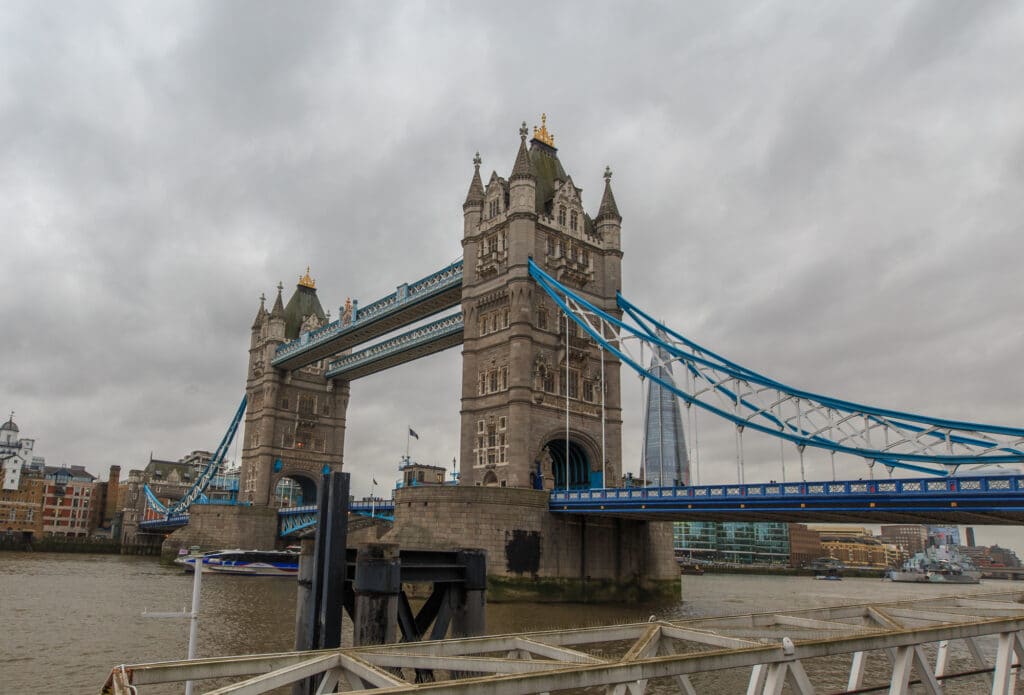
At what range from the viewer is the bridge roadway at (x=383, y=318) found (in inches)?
2162

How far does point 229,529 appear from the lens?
68812mm

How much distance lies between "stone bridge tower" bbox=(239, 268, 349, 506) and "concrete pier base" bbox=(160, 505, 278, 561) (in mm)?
3934

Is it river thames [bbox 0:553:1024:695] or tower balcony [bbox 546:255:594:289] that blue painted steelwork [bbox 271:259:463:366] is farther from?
river thames [bbox 0:553:1024:695]

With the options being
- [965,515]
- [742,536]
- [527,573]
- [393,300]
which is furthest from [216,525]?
[742,536]

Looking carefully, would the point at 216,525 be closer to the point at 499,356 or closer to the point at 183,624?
the point at 499,356

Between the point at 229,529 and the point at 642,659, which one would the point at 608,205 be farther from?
the point at 642,659

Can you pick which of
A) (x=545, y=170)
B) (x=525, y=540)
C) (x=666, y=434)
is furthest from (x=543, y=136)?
(x=666, y=434)

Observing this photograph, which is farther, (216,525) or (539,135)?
(216,525)

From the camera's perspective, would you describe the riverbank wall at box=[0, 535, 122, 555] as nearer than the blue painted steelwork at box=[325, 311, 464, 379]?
No

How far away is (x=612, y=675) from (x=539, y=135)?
5060 centimetres

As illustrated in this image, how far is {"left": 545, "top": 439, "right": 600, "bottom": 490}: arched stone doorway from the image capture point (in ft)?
161

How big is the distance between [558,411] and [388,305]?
18.8 m

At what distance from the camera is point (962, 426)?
103 feet

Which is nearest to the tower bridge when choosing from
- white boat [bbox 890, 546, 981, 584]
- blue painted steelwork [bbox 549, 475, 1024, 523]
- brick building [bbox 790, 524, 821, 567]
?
blue painted steelwork [bbox 549, 475, 1024, 523]
